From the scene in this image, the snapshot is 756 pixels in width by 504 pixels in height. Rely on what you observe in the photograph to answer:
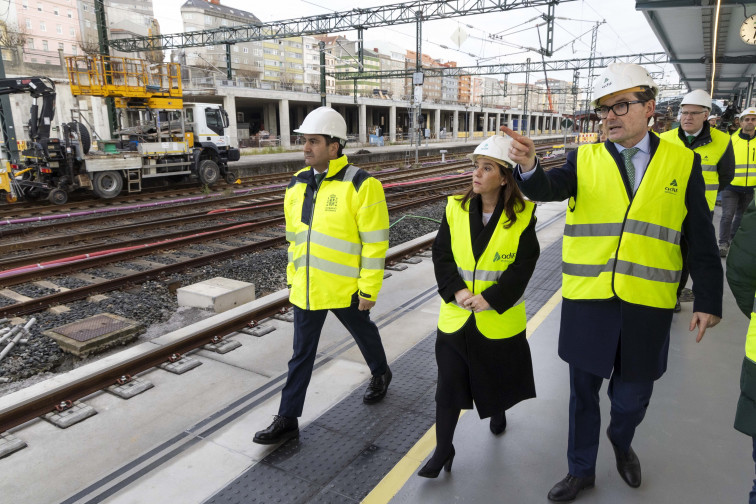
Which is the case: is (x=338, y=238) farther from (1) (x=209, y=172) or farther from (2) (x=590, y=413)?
(1) (x=209, y=172)

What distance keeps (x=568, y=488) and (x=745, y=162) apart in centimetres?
605

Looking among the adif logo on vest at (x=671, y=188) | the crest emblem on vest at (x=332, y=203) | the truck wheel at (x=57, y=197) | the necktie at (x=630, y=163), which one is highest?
the necktie at (x=630, y=163)

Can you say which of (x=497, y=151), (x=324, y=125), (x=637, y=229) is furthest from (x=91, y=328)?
(x=637, y=229)

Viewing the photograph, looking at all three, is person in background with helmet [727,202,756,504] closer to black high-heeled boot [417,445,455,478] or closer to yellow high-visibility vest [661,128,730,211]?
black high-heeled boot [417,445,455,478]

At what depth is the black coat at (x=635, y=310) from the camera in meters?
2.40

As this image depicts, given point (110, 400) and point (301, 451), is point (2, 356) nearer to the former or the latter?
point (110, 400)

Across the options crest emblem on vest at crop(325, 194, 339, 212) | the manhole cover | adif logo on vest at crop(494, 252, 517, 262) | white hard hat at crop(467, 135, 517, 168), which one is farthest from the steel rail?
white hard hat at crop(467, 135, 517, 168)

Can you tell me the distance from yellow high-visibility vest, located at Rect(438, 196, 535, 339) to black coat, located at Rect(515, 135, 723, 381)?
26 centimetres

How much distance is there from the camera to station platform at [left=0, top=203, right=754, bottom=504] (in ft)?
8.98

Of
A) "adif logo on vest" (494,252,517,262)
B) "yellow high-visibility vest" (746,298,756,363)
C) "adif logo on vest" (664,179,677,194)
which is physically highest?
"adif logo on vest" (664,179,677,194)

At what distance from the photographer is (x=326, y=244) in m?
3.23

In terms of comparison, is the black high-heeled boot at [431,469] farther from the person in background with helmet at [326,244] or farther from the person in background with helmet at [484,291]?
the person in background with helmet at [326,244]

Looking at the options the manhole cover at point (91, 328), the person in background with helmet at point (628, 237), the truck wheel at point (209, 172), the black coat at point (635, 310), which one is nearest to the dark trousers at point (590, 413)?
the person in background with helmet at point (628, 237)

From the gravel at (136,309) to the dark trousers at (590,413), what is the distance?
4497mm
